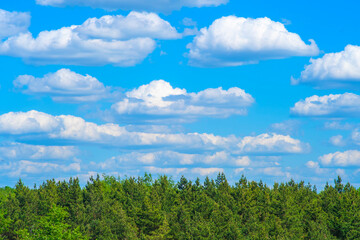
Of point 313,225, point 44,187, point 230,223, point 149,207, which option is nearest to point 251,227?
point 230,223

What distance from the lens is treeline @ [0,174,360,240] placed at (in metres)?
103

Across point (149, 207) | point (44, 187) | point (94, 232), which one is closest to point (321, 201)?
point (149, 207)

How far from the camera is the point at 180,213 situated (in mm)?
113062

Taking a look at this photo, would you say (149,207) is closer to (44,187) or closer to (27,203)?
(27,203)

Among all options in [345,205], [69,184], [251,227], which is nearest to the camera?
[251,227]

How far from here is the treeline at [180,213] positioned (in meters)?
103

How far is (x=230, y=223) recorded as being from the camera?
105m

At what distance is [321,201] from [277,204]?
2057cm

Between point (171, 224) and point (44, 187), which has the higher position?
point (44, 187)

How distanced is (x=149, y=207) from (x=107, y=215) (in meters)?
14.7

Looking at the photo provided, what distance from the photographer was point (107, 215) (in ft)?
408

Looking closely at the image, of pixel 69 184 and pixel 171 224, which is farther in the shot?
pixel 69 184

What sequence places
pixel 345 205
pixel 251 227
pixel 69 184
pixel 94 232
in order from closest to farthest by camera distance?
pixel 251 227 < pixel 94 232 < pixel 345 205 < pixel 69 184

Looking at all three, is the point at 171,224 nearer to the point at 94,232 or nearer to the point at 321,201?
the point at 94,232
